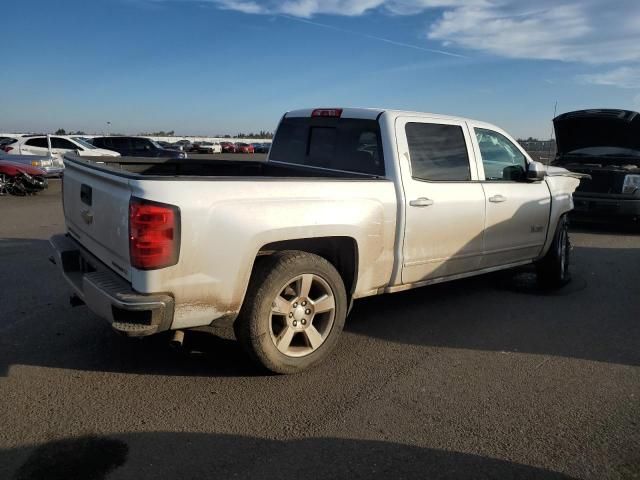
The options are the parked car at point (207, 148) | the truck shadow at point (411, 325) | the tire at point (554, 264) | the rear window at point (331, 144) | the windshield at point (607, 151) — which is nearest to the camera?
the truck shadow at point (411, 325)

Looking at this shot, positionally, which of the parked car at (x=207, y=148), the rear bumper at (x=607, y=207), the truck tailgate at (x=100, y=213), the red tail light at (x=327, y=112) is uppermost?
the red tail light at (x=327, y=112)

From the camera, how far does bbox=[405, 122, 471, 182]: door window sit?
14.8 ft

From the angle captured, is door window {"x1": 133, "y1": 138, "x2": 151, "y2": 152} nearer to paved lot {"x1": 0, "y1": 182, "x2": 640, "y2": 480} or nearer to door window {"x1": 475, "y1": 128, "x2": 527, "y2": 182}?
paved lot {"x1": 0, "y1": 182, "x2": 640, "y2": 480}

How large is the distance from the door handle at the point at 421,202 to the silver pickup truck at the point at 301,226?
0.04 feet

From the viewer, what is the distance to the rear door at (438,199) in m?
4.38

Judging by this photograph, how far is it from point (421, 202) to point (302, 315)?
4.55ft

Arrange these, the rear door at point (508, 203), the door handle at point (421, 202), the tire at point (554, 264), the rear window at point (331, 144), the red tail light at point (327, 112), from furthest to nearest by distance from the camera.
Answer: the tire at point (554, 264)
the rear door at point (508, 203)
the red tail light at point (327, 112)
the rear window at point (331, 144)
the door handle at point (421, 202)

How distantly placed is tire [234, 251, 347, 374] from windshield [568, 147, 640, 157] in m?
9.54

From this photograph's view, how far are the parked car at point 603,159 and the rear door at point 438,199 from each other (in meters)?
6.52

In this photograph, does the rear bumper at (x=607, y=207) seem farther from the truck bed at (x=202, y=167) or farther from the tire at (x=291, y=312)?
the tire at (x=291, y=312)

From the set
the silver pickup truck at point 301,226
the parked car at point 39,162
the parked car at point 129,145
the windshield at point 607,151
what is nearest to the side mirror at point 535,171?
the silver pickup truck at point 301,226

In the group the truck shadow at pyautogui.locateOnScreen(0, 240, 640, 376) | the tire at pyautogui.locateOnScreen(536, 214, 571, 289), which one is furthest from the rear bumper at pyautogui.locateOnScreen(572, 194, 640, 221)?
the tire at pyautogui.locateOnScreen(536, 214, 571, 289)

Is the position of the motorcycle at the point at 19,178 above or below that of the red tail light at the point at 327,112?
below

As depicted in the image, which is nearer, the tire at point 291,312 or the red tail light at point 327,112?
the tire at point 291,312
